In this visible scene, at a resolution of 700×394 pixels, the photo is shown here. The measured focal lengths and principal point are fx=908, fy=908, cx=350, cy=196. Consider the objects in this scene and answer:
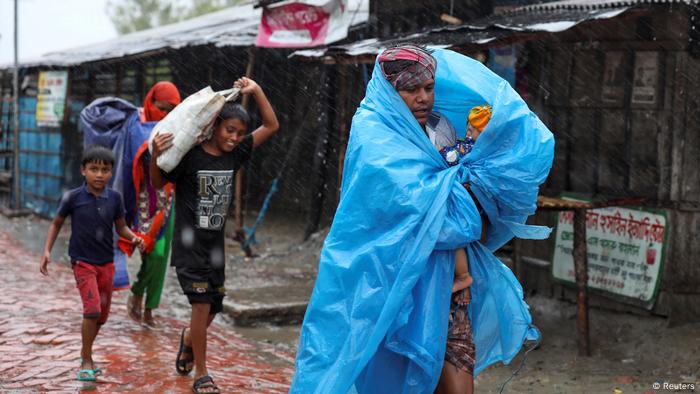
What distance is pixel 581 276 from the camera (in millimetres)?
7113

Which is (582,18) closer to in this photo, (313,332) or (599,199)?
(599,199)

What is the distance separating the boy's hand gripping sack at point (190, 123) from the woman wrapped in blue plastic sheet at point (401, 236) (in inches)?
68.8

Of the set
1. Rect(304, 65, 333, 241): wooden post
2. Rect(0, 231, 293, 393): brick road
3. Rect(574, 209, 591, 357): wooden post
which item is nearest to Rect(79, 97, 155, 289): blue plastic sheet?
Rect(0, 231, 293, 393): brick road

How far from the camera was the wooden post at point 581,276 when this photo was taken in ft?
23.2

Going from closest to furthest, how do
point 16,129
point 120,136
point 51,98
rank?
A: point 120,136 → point 51,98 → point 16,129

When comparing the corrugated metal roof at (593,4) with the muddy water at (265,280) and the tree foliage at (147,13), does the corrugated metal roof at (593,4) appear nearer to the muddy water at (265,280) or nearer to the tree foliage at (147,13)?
the muddy water at (265,280)

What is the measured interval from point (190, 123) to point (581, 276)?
3.43 m

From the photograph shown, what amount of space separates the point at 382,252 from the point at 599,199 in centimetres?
451

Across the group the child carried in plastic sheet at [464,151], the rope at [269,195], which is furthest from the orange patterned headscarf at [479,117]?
the rope at [269,195]

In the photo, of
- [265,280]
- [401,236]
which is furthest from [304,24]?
[401,236]

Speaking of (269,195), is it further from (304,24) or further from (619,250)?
(619,250)

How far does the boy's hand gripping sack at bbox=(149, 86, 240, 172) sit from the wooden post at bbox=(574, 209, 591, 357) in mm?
3073

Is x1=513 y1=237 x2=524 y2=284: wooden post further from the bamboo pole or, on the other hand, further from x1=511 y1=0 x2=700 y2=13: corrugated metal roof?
the bamboo pole

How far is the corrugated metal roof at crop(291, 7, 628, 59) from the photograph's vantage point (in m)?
6.54
